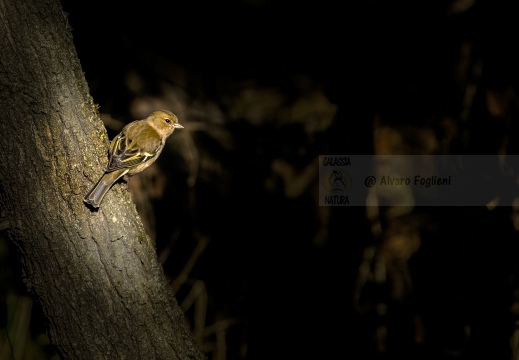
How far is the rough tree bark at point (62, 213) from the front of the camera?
8.91 feet

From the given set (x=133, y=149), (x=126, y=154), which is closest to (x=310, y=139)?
(x=133, y=149)

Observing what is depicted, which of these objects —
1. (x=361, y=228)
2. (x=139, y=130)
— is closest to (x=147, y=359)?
(x=139, y=130)

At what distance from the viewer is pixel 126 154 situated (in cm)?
322

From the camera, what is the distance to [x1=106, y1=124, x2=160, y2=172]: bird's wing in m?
2.93

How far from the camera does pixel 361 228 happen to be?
17.5ft

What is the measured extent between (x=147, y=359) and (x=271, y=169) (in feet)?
9.55

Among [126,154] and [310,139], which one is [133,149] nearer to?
[126,154]

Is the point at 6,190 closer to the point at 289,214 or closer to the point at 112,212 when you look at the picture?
the point at 112,212

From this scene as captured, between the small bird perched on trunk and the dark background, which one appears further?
the dark background

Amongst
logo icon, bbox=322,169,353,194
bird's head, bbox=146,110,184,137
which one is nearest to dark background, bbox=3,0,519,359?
logo icon, bbox=322,169,353,194

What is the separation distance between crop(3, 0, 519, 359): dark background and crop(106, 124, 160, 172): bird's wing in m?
1.80

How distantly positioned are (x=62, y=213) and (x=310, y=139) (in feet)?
9.91

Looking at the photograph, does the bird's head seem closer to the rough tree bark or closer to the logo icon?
the rough tree bark

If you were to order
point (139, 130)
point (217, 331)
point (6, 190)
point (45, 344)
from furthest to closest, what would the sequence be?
point (217, 331)
point (45, 344)
point (139, 130)
point (6, 190)
